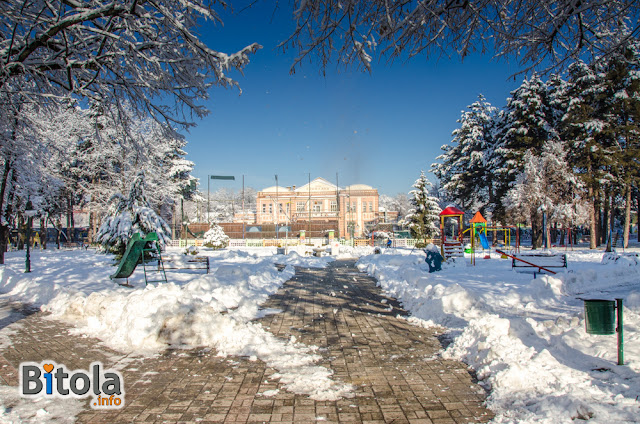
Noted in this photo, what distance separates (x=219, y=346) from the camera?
556 cm

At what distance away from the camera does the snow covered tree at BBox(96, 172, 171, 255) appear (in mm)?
15117

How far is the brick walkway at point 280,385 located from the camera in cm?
355

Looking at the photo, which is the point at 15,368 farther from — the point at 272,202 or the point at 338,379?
the point at 272,202

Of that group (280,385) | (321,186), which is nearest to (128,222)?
(280,385)

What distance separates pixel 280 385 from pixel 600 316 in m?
3.73

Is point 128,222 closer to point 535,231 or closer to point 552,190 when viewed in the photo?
point 552,190

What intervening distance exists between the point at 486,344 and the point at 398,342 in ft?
4.85

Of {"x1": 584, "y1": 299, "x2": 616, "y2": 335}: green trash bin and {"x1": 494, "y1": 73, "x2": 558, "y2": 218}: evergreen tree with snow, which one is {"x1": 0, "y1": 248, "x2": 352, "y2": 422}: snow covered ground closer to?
{"x1": 584, "y1": 299, "x2": 616, "y2": 335}: green trash bin

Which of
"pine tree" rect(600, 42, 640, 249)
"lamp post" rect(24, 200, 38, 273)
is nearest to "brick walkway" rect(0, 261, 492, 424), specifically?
"lamp post" rect(24, 200, 38, 273)

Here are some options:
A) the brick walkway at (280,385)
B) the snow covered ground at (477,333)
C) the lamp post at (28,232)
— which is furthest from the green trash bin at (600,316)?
the lamp post at (28,232)

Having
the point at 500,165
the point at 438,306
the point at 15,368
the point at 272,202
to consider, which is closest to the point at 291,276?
the point at 438,306

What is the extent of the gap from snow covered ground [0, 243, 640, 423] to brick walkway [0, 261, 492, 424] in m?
0.24

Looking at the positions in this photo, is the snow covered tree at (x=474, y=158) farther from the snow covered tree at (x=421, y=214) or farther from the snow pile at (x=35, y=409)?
the snow pile at (x=35, y=409)

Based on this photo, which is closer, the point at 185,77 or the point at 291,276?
the point at 185,77
